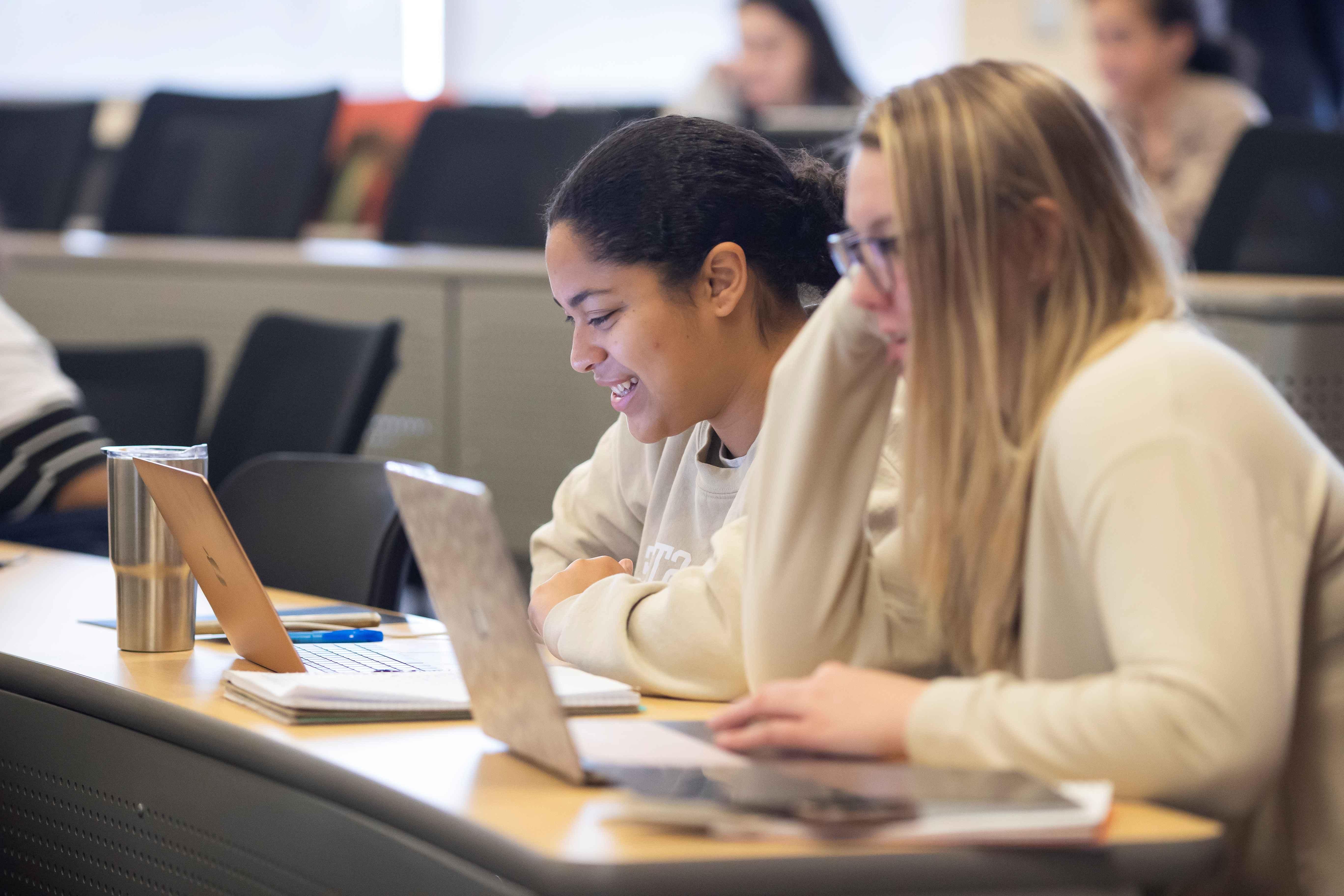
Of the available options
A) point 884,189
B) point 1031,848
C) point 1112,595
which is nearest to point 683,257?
point 884,189

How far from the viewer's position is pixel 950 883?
0.82 metres

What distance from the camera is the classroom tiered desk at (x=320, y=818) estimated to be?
2.67ft

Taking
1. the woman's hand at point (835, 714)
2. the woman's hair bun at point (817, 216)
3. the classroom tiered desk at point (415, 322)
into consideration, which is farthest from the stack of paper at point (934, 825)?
the classroom tiered desk at point (415, 322)

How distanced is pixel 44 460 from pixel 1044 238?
1.91m

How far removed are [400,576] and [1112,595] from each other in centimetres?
122

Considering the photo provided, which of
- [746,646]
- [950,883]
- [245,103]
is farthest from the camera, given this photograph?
[245,103]

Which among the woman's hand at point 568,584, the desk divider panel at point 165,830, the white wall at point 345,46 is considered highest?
the white wall at point 345,46

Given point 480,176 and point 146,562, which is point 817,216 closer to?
point 146,562

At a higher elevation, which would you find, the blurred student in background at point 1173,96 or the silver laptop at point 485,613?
the blurred student in background at point 1173,96

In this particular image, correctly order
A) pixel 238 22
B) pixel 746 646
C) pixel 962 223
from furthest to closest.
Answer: pixel 238 22 < pixel 746 646 < pixel 962 223

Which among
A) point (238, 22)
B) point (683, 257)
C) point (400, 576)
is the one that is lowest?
point (400, 576)

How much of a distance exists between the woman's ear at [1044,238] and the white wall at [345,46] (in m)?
5.60

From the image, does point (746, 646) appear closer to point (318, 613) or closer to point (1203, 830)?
point (1203, 830)

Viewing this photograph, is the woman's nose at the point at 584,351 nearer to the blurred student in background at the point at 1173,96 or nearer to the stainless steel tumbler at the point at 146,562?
the stainless steel tumbler at the point at 146,562
